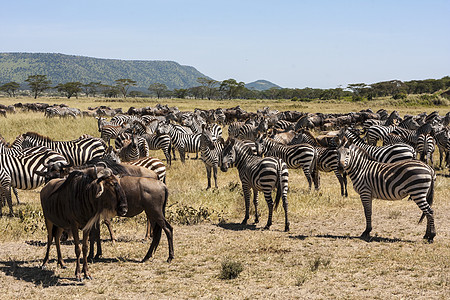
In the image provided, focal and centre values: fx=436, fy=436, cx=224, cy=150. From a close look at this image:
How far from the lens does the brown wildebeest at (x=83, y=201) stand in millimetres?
5996

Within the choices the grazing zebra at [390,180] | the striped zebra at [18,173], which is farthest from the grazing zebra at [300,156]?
the striped zebra at [18,173]

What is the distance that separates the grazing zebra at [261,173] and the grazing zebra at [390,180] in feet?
4.30

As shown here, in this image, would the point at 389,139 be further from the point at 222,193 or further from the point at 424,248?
the point at 424,248

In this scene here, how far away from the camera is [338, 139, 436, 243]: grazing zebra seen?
8133 millimetres

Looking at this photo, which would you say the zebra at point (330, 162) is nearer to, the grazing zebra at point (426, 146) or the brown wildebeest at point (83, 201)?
the grazing zebra at point (426, 146)

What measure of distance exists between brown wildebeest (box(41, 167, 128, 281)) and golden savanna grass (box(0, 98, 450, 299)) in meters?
0.64

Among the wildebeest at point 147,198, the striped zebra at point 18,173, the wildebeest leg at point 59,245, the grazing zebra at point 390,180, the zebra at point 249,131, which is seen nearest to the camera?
the wildebeest leg at point 59,245

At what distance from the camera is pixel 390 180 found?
27.6 feet

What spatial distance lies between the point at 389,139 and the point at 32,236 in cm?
1447

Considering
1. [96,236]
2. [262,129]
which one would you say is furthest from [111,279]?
[262,129]

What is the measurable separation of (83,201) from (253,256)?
3008mm

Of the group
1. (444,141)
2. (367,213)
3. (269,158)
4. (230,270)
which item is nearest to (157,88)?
(444,141)

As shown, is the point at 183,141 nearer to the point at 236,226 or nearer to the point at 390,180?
the point at 236,226

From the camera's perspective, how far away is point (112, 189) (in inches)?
236
